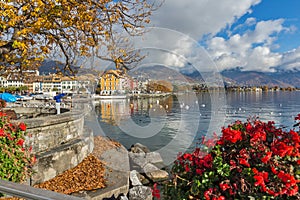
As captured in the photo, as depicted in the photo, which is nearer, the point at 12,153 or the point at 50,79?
the point at 12,153

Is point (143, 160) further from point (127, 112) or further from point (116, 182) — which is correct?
point (127, 112)

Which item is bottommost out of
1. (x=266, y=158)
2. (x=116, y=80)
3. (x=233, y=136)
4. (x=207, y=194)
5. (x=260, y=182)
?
(x=207, y=194)

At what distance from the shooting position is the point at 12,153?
4500 millimetres

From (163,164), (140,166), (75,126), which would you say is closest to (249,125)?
(75,126)

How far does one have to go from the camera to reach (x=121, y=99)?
94.2m

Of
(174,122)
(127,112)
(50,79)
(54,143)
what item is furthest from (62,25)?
(127,112)

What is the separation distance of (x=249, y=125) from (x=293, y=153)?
0.53m

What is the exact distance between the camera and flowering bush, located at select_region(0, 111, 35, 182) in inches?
171

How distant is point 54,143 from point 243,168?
6.31 m

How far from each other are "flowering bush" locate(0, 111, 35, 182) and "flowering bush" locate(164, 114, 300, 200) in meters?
3.30

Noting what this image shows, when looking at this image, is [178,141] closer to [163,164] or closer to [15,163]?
[163,164]

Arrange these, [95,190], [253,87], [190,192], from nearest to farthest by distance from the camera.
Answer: [190,192] < [95,190] < [253,87]

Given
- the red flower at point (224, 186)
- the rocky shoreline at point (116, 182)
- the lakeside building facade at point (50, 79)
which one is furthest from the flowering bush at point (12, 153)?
the lakeside building facade at point (50, 79)

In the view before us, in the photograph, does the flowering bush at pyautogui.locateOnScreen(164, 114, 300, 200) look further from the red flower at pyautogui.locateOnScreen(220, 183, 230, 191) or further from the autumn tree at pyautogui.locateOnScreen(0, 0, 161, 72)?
the autumn tree at pyautogui.locateOnScreen(0, 0, 161, 72)
